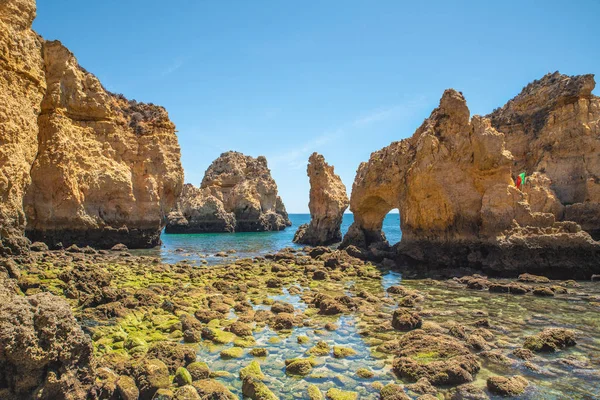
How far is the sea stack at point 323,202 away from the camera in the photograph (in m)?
48.6

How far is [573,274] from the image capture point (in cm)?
2164

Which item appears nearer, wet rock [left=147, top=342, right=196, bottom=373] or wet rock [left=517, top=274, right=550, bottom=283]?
wet rock [left=147, top=342, right=196, bottom=373]

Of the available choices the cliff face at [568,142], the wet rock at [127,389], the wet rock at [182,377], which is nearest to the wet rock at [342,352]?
the wet rock at [182,377]

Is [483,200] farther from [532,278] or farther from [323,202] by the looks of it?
[323,202]

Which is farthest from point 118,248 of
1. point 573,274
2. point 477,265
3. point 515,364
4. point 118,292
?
point 573,274

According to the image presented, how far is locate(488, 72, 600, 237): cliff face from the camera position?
98.0 ft

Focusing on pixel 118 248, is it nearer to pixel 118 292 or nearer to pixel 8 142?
pixel 8 142

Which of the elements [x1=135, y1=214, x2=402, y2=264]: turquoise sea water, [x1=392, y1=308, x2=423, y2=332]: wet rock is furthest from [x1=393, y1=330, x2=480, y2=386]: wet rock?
[x1=135, y1=214, x2=402, y2=264]: turquoise sea water

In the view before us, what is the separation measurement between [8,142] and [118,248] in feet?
54.1

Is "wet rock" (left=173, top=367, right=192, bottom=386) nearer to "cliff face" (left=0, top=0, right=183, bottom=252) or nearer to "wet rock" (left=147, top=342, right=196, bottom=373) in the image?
"wet rock" (left=147, top=342, right=196, bottom=373)

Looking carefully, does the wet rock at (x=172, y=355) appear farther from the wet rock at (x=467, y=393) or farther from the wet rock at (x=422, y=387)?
the wet rock at (x=467, y=393)

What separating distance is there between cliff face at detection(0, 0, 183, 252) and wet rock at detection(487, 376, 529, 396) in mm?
20050

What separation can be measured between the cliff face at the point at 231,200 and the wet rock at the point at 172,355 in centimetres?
A: 7184

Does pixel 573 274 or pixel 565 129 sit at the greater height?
pixel 565 129
